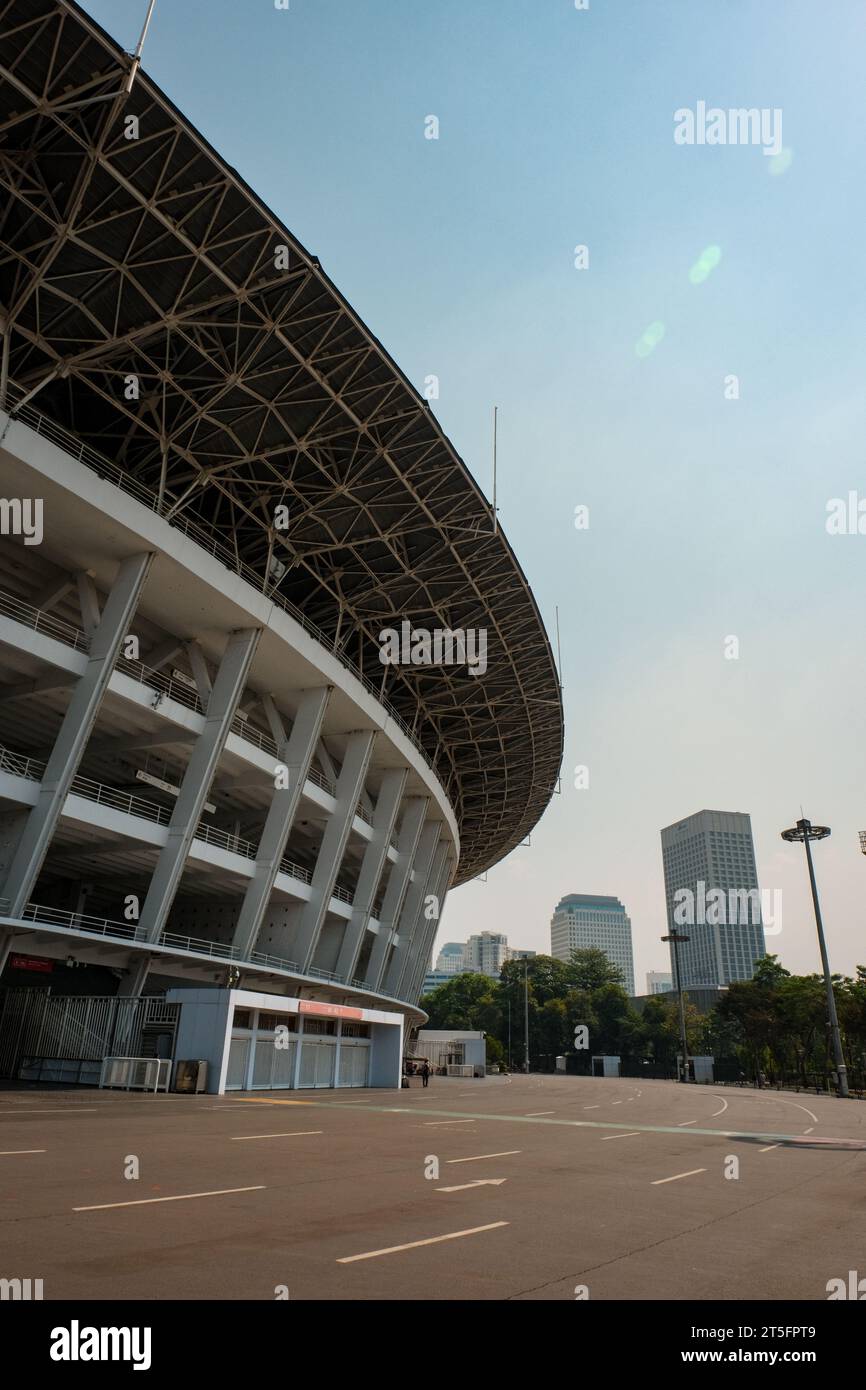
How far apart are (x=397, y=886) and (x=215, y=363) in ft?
96.4

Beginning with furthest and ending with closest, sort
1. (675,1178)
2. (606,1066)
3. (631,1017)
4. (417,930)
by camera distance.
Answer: (631,1017)
(606,1066)
(417,930)
(675,1178)

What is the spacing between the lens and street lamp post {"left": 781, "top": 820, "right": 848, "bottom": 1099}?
4928 cm

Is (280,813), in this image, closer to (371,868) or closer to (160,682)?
(160,682)

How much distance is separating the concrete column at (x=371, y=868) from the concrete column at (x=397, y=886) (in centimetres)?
229

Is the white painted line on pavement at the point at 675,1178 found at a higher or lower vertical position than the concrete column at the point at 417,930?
lower

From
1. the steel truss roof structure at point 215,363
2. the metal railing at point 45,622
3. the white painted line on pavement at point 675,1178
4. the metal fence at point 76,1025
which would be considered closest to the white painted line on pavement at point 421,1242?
the white painted line on pavement at point 675,1178

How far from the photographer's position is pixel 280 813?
3400cm

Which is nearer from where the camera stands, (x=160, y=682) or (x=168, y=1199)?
(x=168, y=1199)

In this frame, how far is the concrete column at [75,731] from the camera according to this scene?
24.9 m

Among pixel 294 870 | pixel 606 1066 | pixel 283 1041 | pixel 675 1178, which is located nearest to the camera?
pixel 675 1178

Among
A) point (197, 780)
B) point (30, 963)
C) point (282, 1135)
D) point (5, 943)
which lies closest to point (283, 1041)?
point (30, 963)

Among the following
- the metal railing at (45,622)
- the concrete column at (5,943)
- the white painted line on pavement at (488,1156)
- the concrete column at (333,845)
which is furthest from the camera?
the concrete column at (333,845)

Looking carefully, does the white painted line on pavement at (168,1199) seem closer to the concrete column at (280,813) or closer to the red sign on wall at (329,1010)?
the red sign on wall at (329,1010)
